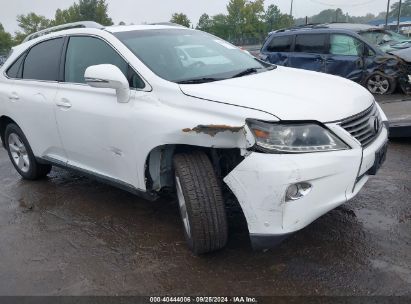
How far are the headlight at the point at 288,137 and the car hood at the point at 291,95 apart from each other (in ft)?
0.21

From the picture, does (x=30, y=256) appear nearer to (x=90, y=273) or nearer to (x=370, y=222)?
(x=90, y=273)

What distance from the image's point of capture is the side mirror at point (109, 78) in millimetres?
3238

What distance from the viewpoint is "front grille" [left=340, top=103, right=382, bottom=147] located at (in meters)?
2.84

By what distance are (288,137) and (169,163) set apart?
3.39 ft

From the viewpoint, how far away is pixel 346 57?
9859 millimetres

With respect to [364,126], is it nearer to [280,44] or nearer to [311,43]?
[311,43]

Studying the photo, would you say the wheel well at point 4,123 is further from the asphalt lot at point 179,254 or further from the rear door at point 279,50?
the rear door at point 279,50

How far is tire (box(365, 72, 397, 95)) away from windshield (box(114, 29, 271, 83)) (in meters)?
6.43

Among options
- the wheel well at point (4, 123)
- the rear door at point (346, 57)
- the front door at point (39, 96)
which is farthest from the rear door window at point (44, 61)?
the rear door at point (346, 57)

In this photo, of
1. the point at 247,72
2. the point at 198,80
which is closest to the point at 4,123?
the point at 198,80

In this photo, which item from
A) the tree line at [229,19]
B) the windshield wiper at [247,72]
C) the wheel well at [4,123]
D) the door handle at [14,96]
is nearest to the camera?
the windshield wiper at [247,72]

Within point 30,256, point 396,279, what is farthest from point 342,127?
point 30,256

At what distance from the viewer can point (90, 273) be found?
3102mm

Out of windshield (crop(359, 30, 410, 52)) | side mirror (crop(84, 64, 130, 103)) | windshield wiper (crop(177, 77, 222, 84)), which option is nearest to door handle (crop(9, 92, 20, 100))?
side mirror (crop(84, 64, 130, 103))
